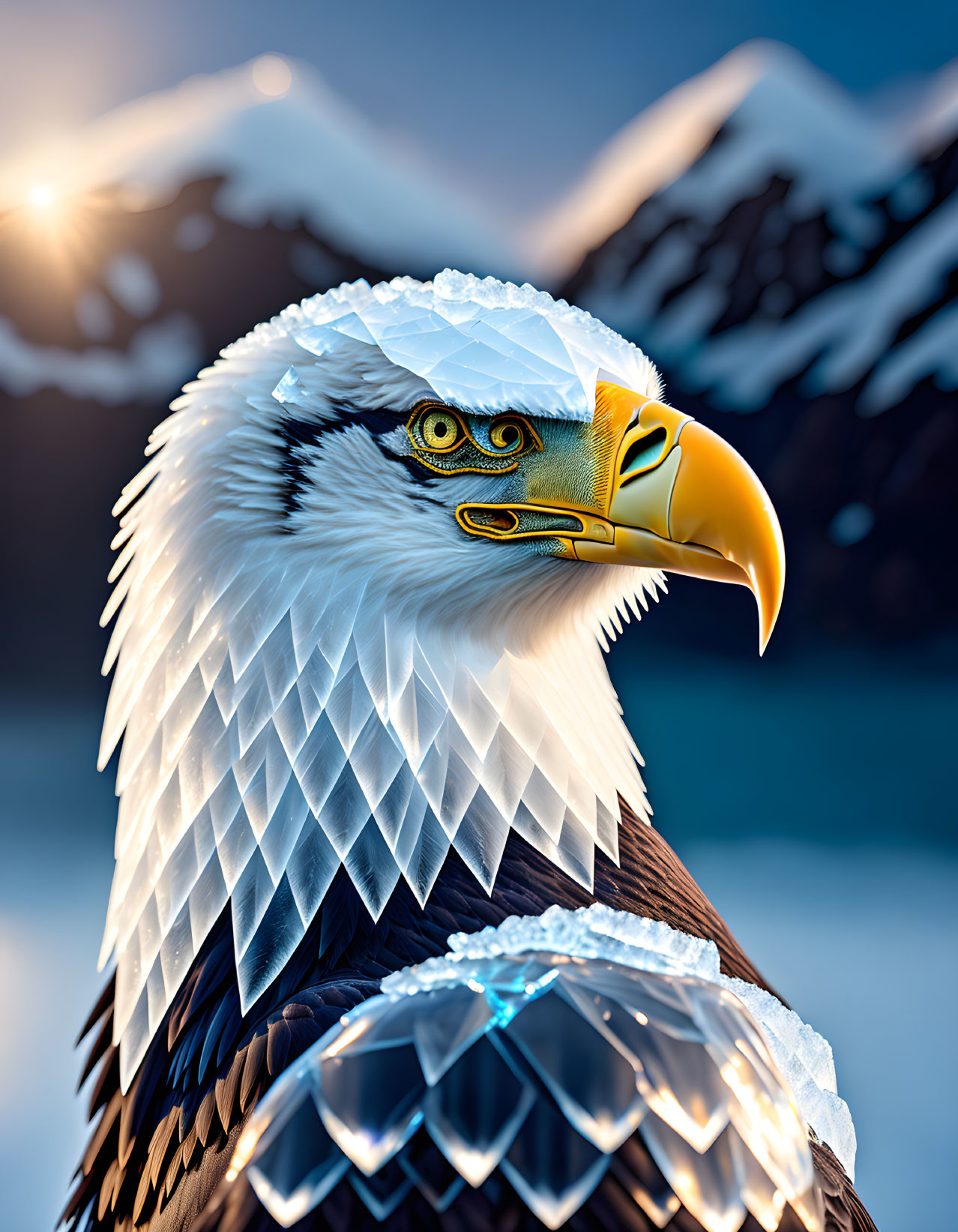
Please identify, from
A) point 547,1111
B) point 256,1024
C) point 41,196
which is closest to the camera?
point 547,1111

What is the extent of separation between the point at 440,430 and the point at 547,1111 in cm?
52

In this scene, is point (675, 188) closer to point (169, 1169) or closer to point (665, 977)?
point (665, 977)

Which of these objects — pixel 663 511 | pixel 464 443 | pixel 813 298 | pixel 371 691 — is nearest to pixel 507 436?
pixel 464 443

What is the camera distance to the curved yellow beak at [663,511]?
2.30 ft

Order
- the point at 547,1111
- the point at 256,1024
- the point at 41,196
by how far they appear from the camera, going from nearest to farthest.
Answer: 1. the point at 547,1111
2. the point at 256,1024
3. the point at 41,196

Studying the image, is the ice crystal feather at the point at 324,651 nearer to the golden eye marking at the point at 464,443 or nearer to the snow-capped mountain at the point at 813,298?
the golden eye marking at the point at 464,443

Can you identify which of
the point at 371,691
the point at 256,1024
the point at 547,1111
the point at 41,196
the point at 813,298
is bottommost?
the point at 547,1111

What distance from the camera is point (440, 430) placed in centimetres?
75

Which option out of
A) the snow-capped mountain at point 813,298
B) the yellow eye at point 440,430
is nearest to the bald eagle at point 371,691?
the yellow eye at point 440,430

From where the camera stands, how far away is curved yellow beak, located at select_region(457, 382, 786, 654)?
700 millimetres

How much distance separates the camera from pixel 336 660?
0.76 m

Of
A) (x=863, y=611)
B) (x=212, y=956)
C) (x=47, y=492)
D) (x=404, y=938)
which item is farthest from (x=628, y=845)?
(x=47, y=492)

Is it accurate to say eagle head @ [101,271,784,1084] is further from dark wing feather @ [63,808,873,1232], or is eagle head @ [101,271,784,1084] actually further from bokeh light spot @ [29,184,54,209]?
bokeh light spot @ [29,184,54,209]

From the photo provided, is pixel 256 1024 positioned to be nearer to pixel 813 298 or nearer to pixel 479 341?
pixel 479 341
